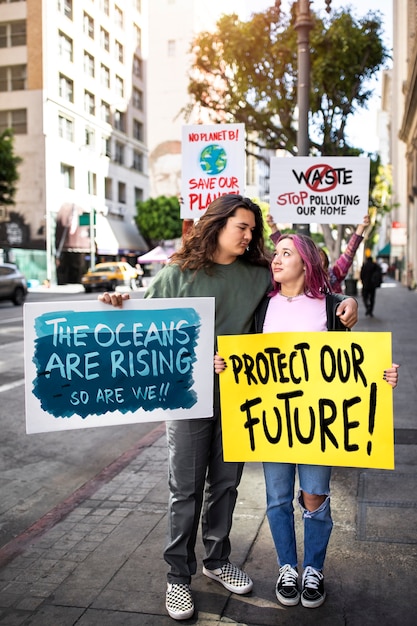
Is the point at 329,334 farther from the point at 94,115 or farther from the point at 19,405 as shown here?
the point at 94,115

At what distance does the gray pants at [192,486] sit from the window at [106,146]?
163 ft

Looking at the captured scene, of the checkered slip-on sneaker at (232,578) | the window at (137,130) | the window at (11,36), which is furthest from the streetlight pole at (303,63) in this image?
the window at (137,130)

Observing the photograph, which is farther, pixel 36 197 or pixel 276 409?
pixel 36 197

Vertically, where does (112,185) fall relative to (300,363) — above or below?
above

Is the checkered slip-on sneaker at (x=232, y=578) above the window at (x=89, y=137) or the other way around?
the other way around

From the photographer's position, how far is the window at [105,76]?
4288 centimetres

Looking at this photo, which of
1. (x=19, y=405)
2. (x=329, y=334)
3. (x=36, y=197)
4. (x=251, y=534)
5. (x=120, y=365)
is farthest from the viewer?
(x=36, y=197)

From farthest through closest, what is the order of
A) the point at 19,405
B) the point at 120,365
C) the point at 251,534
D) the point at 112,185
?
the point at 112,185, the point at 19,405, the point at 251,534, the point at 120,365

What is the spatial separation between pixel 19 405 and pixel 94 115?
43.4 metres

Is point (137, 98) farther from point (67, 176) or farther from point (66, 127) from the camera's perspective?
point (66, 127)

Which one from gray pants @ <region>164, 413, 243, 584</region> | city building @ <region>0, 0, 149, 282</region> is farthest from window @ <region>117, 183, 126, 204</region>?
gray pants @ <region>164, 413, 243, 584</region>

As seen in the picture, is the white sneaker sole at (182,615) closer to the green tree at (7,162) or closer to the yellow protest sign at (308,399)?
the yellow protest sign at (308,399)

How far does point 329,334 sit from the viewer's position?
3098mm

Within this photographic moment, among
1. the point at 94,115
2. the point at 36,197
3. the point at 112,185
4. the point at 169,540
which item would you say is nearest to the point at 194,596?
the point at 169,540
